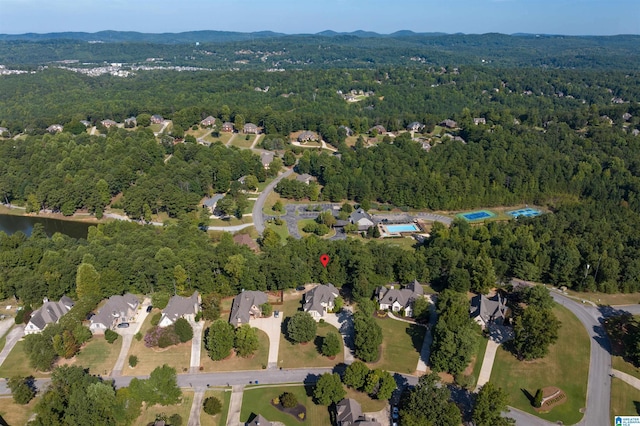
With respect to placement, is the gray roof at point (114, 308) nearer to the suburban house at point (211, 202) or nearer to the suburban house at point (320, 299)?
the suburban house at point (320, 299)

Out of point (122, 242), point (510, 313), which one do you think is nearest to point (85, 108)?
point (122, 242)

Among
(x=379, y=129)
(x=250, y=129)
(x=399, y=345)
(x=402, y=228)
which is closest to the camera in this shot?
(x=399, y=345)

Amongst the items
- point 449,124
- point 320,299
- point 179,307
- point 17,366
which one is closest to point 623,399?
point 320,299

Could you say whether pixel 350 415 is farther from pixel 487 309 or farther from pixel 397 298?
pixel 487 309

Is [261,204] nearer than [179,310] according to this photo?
No

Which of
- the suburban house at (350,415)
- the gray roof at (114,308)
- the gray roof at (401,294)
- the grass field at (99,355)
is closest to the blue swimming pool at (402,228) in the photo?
the gray roof at (401,294)

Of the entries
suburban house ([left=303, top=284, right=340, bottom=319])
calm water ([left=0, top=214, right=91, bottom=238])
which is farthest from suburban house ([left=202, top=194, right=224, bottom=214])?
suburban house ([left=303, top=284, right=340, bottom=319])
